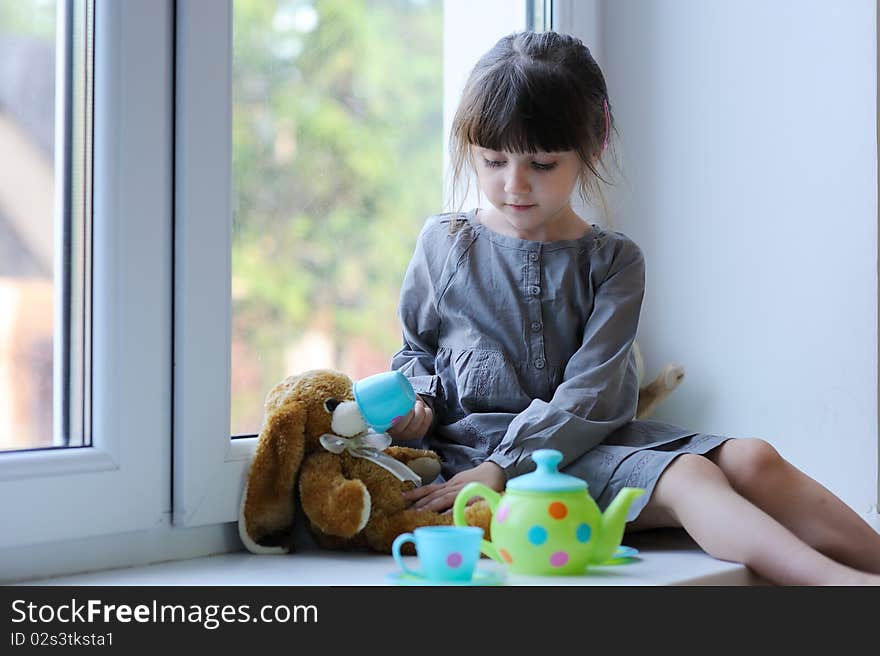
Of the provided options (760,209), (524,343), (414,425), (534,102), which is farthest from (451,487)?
(760,209)

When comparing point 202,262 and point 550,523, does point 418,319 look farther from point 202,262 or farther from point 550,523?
point 550,523

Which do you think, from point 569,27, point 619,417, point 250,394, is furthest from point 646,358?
point 250,394

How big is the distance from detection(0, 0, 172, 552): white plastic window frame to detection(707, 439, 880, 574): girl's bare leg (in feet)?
2.07

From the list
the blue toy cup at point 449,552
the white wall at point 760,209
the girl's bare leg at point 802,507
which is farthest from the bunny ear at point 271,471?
the white wall at point 760,209

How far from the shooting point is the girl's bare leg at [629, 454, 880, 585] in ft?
3.34

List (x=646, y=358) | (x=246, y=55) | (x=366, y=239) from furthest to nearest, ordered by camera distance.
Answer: (x=646, y=358) < (x=366, y=239) < (x=246, y=55)

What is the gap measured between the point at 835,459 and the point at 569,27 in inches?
29.0

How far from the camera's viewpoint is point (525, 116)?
1.25 m

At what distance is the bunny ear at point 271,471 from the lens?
1.13 metres

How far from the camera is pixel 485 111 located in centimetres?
126

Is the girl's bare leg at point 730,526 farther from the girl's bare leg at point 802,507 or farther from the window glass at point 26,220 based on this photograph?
the window glass at point 26,220

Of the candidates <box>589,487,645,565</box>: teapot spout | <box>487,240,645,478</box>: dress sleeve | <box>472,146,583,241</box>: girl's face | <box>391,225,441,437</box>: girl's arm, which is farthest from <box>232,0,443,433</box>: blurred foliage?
<box>589,487,645,565</box>: teapot spout
